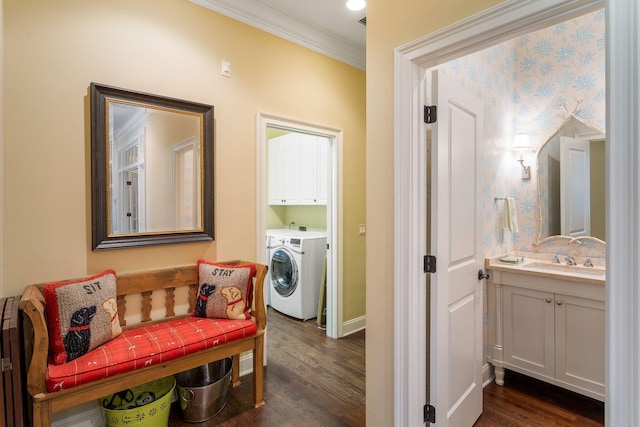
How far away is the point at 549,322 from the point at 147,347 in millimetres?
2594

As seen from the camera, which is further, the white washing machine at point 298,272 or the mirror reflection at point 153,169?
the white washing machine at point 298,272

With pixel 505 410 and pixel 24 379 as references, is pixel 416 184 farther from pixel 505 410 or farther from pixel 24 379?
pixel 24 379

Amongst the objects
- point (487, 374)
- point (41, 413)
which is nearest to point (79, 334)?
point (41, 413)

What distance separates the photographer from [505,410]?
7.32 ft

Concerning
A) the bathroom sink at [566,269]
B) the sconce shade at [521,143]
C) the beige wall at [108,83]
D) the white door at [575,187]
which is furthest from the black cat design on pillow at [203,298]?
the white door at [575,187]

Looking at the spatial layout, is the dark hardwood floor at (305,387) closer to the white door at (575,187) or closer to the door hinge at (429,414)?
the door hinge at (429,414)

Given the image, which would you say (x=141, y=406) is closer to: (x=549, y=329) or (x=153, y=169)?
(x=153, y=169)

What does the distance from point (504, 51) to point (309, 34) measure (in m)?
1.65

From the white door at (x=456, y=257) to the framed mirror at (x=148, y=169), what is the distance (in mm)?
1600

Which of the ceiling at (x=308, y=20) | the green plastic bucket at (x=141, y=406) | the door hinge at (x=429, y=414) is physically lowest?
the green plastic bucket at (x=141, y=406)

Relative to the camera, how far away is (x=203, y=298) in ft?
7.49

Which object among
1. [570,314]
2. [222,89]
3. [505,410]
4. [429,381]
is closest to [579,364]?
[570,314]

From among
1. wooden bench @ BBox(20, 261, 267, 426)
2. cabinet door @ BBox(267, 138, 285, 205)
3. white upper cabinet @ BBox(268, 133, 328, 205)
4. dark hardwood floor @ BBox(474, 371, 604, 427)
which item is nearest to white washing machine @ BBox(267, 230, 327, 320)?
white upper cabinet @ BBox(268, 133, 328, 205)

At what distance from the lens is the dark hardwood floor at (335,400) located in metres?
2.11
